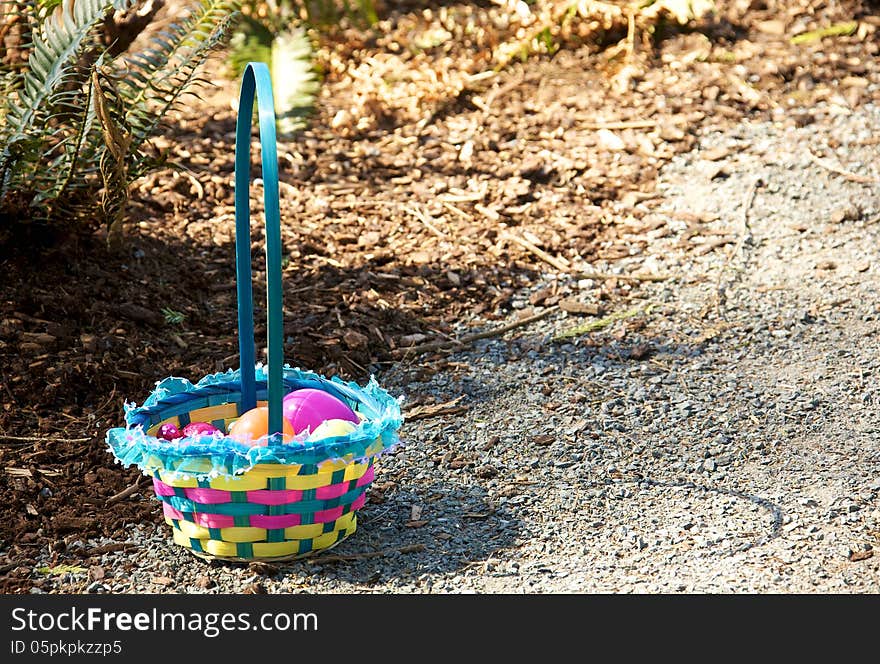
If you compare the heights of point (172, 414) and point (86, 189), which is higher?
point (86, 189)

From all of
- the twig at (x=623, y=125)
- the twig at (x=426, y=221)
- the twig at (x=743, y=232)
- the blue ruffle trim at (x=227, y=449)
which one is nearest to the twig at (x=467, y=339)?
the twig at (x=743, y=232)

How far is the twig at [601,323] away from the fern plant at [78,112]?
60.7 inches

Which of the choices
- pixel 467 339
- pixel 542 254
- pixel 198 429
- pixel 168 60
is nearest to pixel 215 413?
pixel 198 429

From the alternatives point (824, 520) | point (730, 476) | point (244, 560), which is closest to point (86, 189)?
point (244, 560)

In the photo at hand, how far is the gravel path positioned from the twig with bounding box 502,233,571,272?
0.10 meters

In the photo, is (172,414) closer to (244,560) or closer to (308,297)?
(244,560)

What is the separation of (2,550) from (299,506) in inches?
32.2

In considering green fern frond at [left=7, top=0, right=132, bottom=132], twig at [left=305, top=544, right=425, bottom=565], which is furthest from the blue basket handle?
green fern frond at [left=7, top=0, right=132, bottom=132]

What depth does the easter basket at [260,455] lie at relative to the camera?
2451 mm

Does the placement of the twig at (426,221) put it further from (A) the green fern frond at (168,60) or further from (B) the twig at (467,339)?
(A) the green fern frond at (168,60)

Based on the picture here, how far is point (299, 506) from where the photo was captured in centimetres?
257

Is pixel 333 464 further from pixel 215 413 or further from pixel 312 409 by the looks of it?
pixel 215 413

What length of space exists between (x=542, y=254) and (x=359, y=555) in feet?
6.80

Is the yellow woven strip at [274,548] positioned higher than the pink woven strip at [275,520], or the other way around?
the pink woven strip at [275,520]
